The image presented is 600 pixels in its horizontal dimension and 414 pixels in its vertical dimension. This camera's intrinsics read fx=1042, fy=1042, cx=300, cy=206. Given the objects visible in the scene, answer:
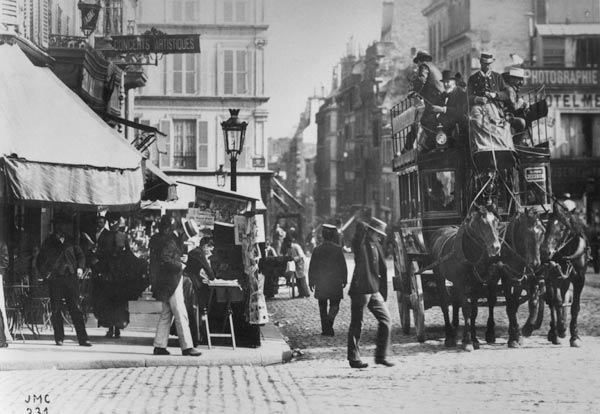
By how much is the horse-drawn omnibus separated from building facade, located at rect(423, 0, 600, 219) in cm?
1970

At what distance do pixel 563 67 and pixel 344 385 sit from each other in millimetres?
29754

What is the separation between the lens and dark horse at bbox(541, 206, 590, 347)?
1284 centimetres

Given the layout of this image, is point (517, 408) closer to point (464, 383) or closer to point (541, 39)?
point (464, 383)

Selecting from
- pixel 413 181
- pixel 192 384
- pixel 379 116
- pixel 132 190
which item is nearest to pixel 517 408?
pixel 192 384

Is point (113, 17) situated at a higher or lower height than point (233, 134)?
higher

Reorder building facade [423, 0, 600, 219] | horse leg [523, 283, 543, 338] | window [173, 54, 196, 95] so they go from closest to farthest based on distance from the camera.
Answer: horse leg [523, 283, 543, 338]
window [173, 54, 196, 95]
building facade [423, 0, 600, 219]

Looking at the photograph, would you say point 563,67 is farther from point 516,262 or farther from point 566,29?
point 516,262

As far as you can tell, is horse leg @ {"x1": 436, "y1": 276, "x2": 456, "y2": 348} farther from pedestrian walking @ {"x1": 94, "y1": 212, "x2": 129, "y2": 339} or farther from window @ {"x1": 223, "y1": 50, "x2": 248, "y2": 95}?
window @ {"x1": 223, "y1": 50, "x2": 248, "y2": 95}

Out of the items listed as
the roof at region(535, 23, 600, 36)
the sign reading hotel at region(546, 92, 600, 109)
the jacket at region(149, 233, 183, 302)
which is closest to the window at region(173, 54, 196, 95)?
the roof at region(535, 23, 600, 36)

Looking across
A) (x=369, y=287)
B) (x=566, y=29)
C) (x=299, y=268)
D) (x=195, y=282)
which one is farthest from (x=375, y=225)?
(x=566, y=29)

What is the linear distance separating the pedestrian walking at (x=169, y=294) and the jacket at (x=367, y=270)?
2.21m

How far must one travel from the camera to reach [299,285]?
79.6 ft

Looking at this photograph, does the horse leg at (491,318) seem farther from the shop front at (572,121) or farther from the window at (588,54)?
the window at (588,54)

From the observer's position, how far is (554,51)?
37.4 meters
